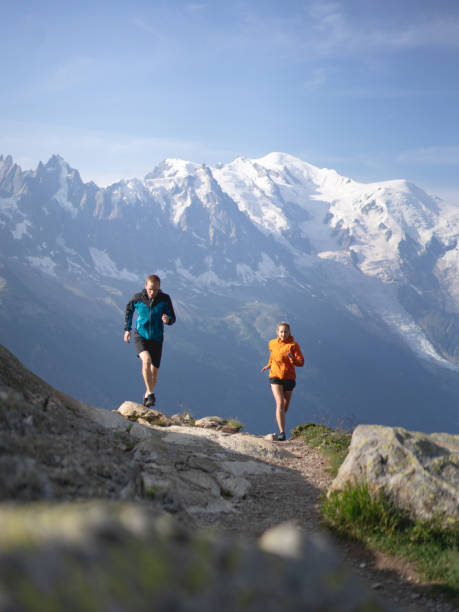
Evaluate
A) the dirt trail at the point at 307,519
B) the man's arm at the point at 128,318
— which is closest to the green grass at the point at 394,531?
the dirt trail at the point at 307,519

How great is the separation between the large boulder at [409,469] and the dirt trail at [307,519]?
0.85 metres

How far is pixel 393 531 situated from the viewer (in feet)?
20.3

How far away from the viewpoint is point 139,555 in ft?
5.82

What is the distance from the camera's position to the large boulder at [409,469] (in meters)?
6.41

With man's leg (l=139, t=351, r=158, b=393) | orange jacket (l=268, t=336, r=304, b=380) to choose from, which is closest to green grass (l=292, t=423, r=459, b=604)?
orange jacket (l=268, t=336, r=304, b=380)

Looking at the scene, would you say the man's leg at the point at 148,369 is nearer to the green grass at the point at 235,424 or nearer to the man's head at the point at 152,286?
the man's head at the point at 152,286

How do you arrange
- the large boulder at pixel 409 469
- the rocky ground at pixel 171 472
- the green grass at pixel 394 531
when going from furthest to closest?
the large boulder at pixel 409 469, the green grass at pixel 394 531, the rocky ground at pixel 171 472

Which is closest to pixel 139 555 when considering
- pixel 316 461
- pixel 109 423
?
pixel 109 423

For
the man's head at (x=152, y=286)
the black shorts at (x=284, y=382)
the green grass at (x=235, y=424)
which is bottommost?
the green grass at (x=235, y=424)

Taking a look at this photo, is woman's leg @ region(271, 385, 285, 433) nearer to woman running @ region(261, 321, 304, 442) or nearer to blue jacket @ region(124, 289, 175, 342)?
woman running @ region(261, 321, 304, 442)

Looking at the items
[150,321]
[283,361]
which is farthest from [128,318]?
[283,361]

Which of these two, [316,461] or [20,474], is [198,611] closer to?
[20,474]

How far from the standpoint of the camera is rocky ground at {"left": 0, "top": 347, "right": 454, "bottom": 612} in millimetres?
3957

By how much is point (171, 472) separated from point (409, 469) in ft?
11.9
